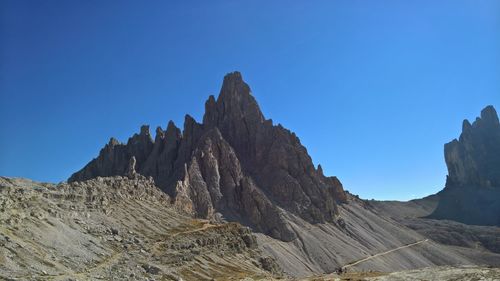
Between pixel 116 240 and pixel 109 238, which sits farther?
pixel 116 240

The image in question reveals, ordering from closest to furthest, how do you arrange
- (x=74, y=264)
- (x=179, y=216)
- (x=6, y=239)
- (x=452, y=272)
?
(x=452, y=272), (x=6, y=239), (x=74, y=264), (x=179, y=216)

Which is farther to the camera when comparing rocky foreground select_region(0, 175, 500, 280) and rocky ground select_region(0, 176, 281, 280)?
rocky foreground select_region(0, 175, 500, 280)

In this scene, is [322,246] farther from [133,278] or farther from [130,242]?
[133,278]

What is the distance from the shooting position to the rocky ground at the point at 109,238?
6944cm

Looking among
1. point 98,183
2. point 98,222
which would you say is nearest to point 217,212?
point 98,183

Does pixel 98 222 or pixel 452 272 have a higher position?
pixel 98 222

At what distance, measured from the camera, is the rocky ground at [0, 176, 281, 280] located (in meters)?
69.4

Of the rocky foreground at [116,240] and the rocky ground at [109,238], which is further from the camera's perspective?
the rocky foreground at [116,240]

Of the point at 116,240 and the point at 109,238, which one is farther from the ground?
the point at 109,238

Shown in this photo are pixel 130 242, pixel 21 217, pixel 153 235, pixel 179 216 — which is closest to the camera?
pixel 21 217

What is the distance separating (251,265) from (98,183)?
46.4m

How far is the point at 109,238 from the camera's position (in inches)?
3634

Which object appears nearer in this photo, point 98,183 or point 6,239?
point 6,239

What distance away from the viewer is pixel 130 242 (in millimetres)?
95938
